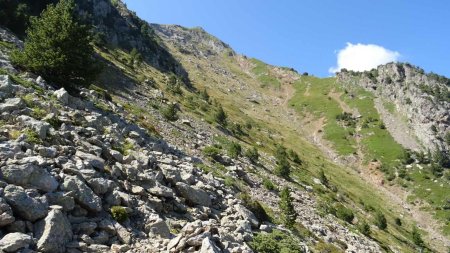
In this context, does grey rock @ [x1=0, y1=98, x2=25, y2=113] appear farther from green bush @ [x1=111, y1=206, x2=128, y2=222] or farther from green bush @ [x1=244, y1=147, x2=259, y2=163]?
green bush @ [x1=244, y1=147, x2=259, y2=163]

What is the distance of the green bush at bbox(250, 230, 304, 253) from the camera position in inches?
790

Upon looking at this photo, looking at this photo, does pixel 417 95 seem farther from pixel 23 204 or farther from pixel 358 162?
pixel 23 204

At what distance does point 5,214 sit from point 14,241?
1196mm

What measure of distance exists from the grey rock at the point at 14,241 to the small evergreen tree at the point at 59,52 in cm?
1970

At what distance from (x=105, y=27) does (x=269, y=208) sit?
316ft

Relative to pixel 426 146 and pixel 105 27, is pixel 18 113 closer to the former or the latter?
pixel 105 27

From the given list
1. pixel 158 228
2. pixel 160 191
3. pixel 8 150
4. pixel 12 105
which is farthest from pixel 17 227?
pixel 12 105

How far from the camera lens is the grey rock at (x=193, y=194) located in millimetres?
22484

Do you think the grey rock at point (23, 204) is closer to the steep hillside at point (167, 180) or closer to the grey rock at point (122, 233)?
the steep hillside at point (167, 180)

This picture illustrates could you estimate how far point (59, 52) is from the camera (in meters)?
30.0

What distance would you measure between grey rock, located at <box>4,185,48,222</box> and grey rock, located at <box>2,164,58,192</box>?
73 centimetres

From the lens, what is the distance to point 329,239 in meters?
34.8

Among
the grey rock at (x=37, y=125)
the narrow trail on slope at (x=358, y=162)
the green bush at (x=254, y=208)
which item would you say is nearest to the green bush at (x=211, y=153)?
the green bush at (x=254, y=208)

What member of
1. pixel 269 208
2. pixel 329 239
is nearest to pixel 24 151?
pixel 269 208
